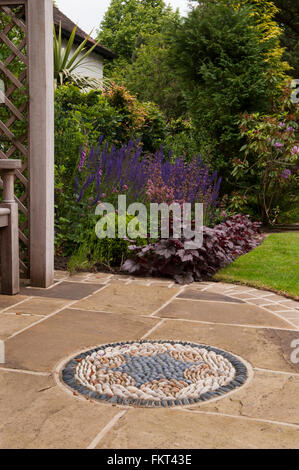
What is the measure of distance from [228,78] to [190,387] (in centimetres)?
588

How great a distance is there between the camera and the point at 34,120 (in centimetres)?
398

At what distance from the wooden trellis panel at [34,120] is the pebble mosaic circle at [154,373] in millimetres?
1581

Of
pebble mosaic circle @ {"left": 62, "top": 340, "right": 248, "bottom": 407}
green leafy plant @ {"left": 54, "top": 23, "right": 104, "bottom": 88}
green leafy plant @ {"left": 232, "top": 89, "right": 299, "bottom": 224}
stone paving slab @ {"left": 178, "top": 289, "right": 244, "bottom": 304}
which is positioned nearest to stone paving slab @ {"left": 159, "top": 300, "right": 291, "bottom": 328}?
stone paving slab @ {"left": 178, "top": 289, "right": 244, "bottom": 304}

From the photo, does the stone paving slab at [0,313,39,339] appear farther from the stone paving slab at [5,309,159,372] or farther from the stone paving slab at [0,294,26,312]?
the stone paving slab at [0,294,26,312]

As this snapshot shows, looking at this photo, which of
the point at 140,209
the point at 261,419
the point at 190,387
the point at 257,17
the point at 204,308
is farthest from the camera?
the point at 257,17

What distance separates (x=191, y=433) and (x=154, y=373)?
0.56m

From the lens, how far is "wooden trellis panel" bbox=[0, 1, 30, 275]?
3996mm

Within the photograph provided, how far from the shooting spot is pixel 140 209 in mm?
5402

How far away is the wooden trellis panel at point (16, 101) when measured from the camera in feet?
13.1

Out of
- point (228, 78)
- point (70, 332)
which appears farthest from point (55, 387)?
point (228, 78)

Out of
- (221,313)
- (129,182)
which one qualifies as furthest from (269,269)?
(129,182)

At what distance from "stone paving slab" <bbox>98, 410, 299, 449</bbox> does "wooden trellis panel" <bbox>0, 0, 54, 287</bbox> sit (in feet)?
7.66
